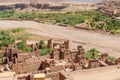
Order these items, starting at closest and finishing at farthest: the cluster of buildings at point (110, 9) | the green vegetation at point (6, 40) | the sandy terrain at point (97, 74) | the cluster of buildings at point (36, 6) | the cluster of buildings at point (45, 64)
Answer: the sandy terrain at point (97, 74), the cluster of buildings at point (45, 64), the green vegetation at point (6, 40), the cluster of buildings at point (110, 9), the cluster of buildings at point (36, 6)

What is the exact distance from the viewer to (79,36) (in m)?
51.7

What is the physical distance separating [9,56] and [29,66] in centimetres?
476

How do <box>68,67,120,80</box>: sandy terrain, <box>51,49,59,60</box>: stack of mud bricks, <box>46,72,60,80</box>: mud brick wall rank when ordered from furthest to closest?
<box>51,49,59,60</box>: stack of mud bricks < <box>46,72,60,80</box>: mud brick wall < <box>68,67,120,80</box>: sandy terrain

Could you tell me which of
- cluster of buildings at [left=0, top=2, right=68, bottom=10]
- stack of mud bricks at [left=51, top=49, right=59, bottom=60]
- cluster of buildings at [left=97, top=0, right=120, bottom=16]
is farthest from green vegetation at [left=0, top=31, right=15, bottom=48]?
cluster of buildings at [left=0, top=2, right=68, bottom=10]

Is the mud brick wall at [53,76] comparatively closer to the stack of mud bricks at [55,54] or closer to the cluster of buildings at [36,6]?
the stack of mud bricks at [55,54]

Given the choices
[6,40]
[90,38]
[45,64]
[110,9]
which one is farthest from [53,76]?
[110,9]

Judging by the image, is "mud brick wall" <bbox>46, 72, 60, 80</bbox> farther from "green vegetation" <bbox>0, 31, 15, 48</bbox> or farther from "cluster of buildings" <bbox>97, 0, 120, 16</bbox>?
"cluster of buildings" <bbox>97, 0, 120, 16</bbox>

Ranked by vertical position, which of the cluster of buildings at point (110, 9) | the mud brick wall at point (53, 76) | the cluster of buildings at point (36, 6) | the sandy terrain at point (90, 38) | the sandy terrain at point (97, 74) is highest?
the sandy terrain at point (97, 74)

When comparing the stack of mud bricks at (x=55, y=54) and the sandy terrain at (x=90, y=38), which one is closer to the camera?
the stack of mud bricks at (x=55, y=54)

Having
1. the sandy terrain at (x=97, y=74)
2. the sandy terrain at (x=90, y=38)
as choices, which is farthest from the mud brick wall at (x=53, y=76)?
the sandy terrain at (x=90, y=38)

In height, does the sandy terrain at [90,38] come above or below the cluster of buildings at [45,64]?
below

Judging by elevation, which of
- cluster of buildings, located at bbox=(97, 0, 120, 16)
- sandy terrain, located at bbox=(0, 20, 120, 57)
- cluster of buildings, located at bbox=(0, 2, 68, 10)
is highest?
cluster of buildings, located at bbox=(97, 0, 120, 16)

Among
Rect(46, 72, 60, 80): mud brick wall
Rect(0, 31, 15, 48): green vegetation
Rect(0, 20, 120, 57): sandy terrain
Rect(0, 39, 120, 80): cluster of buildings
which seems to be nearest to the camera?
Rect(0, 39, 120, 80): cluster of buildings

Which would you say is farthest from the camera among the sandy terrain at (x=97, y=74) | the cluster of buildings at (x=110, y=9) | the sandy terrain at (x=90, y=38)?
the cluster of buildings at (x=110, y=9)
